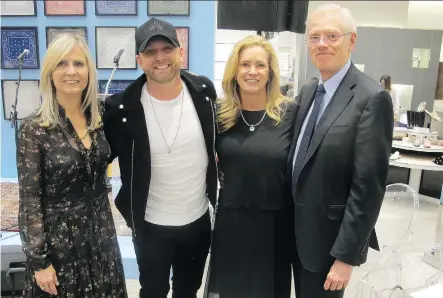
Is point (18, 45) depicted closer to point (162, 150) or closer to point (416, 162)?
point (162, 150)

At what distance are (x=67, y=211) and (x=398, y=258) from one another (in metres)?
1.89

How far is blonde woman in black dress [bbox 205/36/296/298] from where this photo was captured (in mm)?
1675

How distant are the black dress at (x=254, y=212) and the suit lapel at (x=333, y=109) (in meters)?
0.23

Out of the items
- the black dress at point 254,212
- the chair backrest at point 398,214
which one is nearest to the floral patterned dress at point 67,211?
the black dress at point 254,212

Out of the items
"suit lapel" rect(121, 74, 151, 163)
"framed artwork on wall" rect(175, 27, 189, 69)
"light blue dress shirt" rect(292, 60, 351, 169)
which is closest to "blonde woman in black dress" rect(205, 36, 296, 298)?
"light blue dress shirt" rect(292, 60, 351, 169)

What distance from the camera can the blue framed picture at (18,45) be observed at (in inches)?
155

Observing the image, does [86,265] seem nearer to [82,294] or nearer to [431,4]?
[82,294]

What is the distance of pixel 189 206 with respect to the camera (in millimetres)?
1775

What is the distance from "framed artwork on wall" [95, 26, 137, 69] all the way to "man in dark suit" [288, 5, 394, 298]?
9.07 feet

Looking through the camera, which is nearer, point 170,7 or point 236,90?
point 236,90

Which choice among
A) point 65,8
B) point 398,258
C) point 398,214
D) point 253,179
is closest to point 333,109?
point 253,179

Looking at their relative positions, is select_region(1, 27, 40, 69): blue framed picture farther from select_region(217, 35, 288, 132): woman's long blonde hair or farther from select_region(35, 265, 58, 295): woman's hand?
select_region(35, 265, 58, 295): woman's hand

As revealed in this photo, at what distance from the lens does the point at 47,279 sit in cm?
150

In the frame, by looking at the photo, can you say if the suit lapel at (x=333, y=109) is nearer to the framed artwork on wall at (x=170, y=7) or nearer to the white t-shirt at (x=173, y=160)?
the white t-shirt at (x=173, y=160)
